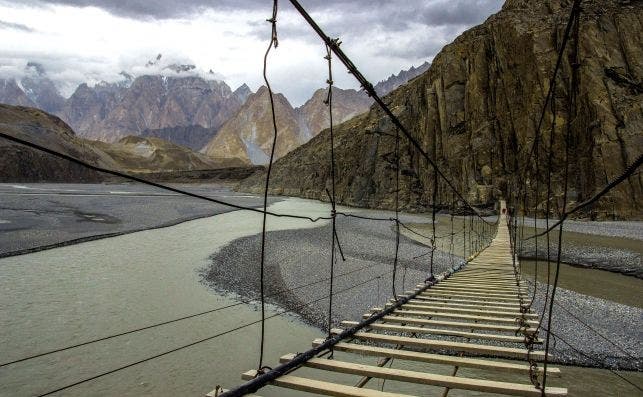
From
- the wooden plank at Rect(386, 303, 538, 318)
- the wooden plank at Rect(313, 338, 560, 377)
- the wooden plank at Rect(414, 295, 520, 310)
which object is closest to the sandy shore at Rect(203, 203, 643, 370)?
the wooden plank at Rect(414, 295, 520, 310)

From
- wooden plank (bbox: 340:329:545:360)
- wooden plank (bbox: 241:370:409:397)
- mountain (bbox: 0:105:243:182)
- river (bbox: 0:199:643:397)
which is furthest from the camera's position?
mountain (bbox: 0:105:243:182)

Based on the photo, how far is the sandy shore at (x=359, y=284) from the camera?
9.56m

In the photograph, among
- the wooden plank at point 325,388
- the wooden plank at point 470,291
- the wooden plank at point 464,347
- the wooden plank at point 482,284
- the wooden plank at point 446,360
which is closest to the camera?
the wooden plank at point 325,388

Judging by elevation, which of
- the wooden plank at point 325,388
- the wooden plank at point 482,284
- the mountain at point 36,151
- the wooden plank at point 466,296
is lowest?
the wooden plank at point 482,284

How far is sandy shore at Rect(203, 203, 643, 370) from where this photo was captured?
Answer: 9.56 metres

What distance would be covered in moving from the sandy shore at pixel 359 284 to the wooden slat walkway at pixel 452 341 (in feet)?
6.08

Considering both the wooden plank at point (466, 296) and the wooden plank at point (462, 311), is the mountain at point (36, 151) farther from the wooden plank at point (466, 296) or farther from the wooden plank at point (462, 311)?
the wooden plank at point (462, 311)

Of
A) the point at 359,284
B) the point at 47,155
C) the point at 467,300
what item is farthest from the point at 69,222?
the point at 47,155

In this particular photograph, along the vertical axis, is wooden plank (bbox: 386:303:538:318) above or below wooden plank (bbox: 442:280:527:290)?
above

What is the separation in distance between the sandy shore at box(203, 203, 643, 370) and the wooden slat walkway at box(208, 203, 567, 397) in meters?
1.85

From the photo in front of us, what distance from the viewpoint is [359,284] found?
47.1 feet

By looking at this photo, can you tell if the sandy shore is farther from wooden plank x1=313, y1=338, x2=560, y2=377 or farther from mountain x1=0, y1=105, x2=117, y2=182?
mountain x1=0, y1=105, x2=117, y2=182

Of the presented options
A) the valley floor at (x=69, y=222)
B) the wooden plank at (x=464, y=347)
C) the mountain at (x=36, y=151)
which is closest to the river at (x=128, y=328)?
the wooden plank at (x=464, y=347)

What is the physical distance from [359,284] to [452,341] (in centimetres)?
763
